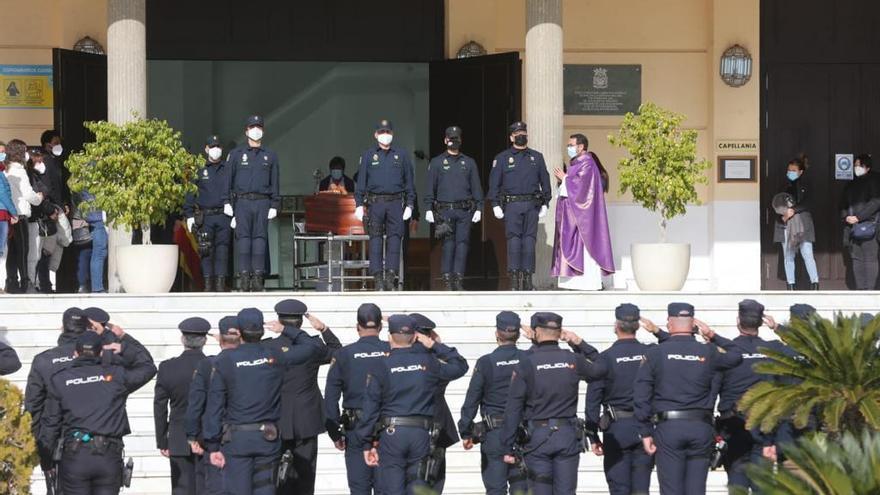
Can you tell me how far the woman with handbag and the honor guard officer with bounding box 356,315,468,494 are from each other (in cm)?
858

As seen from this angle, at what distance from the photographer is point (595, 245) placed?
56.5 ft

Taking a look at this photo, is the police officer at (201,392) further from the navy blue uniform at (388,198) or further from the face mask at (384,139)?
the face mask at (384,139)

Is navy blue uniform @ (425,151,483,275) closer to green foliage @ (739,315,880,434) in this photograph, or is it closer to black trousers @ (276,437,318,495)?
black trousers @ (276,437,318,495)

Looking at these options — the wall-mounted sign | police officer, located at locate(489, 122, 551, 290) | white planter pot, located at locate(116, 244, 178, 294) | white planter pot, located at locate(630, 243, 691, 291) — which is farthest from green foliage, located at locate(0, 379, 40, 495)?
the wall-mounted sign

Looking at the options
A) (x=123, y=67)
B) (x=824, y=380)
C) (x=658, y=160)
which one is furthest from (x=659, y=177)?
(x=824, y=380)

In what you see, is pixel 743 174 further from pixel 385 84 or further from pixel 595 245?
pixel 385 84

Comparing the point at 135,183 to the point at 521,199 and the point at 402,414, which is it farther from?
the point at 402,414

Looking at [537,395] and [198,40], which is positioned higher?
[198,40]

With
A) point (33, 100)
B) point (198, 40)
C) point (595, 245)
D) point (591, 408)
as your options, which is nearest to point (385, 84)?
point (198, 40)

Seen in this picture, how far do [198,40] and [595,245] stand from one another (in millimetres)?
6396

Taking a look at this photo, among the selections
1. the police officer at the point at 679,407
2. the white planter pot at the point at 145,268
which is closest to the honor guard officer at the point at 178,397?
the police officer at the point at 679,407

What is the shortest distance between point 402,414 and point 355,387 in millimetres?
498

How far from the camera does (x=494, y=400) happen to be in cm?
1090

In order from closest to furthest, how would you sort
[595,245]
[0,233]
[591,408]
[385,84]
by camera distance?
1. [591,408]
2. [0,233]
3. [595,245]
4. [385,84]
